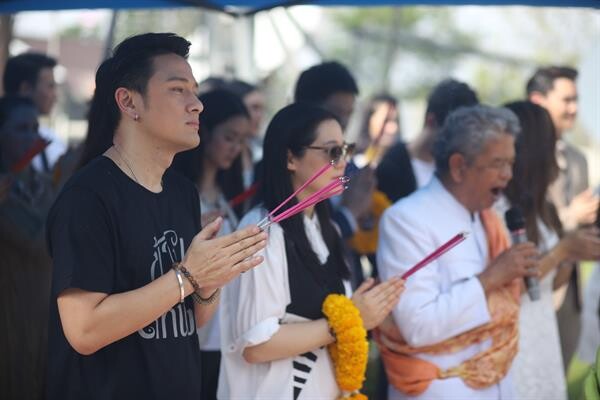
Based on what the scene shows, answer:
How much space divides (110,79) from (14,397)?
94.1 inches

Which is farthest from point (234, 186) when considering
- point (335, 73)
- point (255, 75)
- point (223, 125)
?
point (255, 75)

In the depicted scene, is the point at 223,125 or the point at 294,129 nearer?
the point at 294,129

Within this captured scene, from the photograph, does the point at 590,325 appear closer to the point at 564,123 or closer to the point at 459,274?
the point at 564,123

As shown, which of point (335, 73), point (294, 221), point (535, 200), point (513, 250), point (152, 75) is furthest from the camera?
point (335, 73)

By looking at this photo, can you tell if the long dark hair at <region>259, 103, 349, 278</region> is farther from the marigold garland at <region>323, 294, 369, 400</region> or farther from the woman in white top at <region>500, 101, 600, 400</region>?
the woman in white top at <region>500, 101, 600, 400</region>

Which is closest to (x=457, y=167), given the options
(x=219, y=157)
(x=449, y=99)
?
(x=449, y=99)

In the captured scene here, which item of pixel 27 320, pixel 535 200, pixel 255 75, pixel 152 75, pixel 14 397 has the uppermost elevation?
pixel 255 75

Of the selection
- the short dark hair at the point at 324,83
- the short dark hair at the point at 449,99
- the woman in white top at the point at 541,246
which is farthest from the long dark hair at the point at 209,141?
the woman in white top at the point at 541,246

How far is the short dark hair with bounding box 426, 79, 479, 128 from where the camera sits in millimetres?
5020

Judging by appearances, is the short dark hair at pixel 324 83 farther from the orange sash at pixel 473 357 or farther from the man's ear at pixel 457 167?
the orange sash at pixel 473 357

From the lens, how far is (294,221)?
3.48 meters

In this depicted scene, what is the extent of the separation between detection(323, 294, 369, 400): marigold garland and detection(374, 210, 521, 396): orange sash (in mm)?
452

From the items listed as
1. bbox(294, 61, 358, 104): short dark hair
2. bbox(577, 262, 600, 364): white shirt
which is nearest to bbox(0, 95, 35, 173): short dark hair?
bbox(294, 61, 358, 104): short dark hair

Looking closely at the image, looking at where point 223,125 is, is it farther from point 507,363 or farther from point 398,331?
point 507,363
